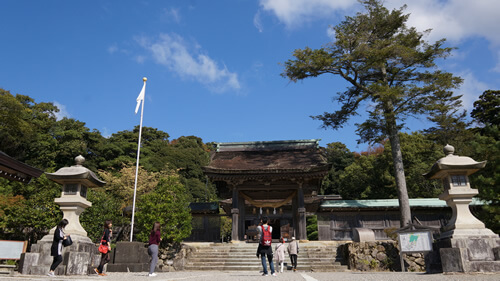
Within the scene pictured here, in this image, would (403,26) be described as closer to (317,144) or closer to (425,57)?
(425,57)

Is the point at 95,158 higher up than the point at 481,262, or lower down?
higher up

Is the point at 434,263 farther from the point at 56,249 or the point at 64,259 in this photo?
the point at 64,259

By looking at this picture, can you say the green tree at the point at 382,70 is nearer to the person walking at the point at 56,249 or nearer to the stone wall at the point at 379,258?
the stone wall at the point at 379,258

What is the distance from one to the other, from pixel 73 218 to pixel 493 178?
1524 centimetres

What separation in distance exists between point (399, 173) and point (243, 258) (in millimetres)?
9017

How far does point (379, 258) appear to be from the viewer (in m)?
11.9

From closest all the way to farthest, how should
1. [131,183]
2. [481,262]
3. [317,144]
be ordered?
1. [481,262]
2. [317,144]
3. [131,183]

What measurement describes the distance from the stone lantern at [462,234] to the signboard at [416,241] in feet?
1.53

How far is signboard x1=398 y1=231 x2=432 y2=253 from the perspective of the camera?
8.36 m

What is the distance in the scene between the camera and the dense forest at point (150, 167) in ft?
45.9

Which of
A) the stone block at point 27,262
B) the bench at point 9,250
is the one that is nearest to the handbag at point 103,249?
the stone block at point 27,262

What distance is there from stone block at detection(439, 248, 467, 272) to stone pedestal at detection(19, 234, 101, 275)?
8.49 meters

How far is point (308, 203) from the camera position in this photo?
1897 centimetres

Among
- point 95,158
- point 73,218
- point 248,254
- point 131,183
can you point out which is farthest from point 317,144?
point 95,158
